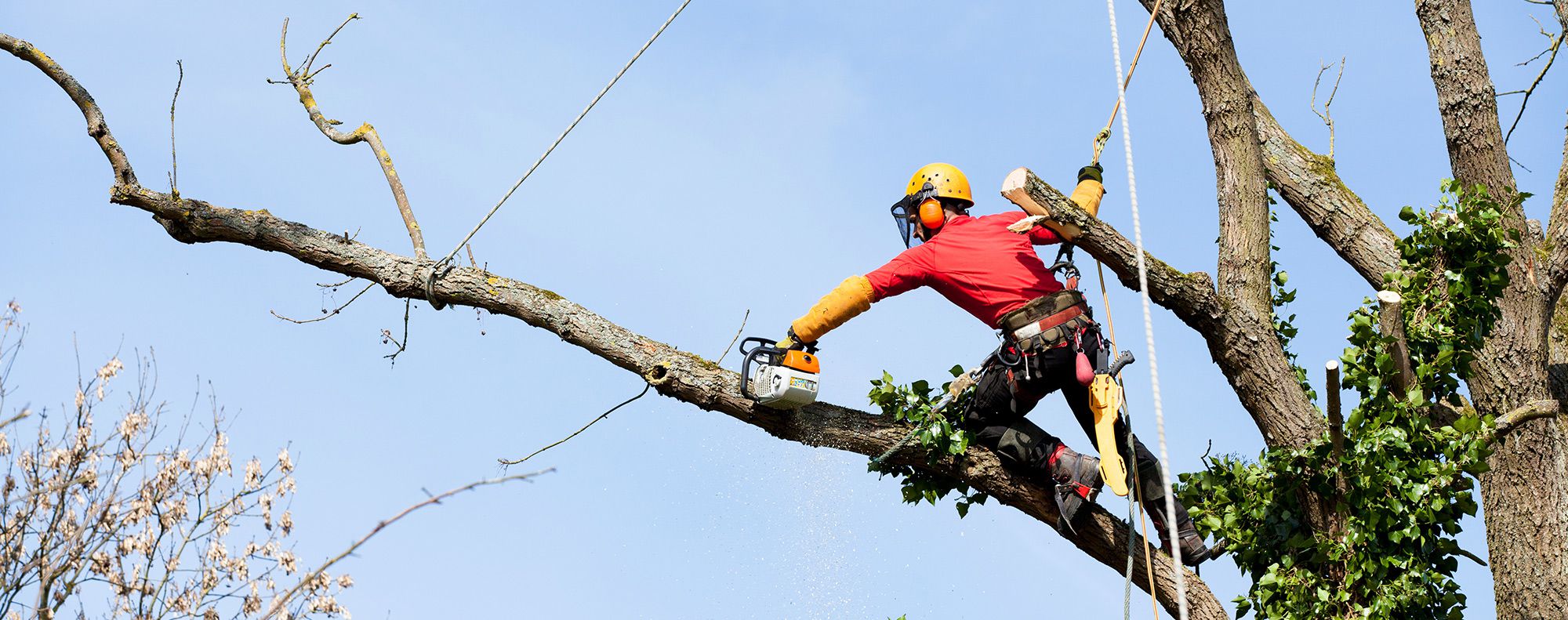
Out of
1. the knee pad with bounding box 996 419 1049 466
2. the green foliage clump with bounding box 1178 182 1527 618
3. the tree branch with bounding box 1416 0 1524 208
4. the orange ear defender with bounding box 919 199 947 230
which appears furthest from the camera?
the tree branch with bounding box 1416 0 1524 208

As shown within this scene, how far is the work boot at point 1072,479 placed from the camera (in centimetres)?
566

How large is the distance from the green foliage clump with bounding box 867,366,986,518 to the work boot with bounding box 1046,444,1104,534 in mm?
357

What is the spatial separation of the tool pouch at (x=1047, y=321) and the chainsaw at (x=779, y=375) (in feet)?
2.66

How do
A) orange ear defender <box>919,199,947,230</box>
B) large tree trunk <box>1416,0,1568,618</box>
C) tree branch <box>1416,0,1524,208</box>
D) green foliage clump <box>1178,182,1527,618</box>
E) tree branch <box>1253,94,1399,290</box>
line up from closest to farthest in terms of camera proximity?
1. green foliage clump <box>1178,182,1527,618</box>
2. large tree trunk <box>1416,0,1568,618</box>
3. orange ear defender <box>919,199,947,230</box>
4. tree branch <box>1416,0,1524,208</box>
5. tree branch <box>1253,94,1399,290</box>

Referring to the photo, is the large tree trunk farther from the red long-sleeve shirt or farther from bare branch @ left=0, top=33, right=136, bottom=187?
bare branch @ left=0, top=33, right=136, bottom=187

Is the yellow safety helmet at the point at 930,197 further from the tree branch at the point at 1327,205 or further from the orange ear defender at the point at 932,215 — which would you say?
the tree branch at the point at 1327,205

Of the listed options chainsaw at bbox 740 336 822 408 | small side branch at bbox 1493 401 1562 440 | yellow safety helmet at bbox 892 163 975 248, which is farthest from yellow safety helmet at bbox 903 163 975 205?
small side branch at bbox 1493 401 1562 440

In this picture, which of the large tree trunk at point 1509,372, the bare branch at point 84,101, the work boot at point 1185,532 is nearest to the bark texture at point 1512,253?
the large tree trunk at point 1509,372

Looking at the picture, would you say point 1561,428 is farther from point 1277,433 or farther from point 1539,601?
point 1277,433

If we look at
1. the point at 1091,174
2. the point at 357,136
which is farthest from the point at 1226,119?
the point at 357,136

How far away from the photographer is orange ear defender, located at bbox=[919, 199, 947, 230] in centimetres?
610

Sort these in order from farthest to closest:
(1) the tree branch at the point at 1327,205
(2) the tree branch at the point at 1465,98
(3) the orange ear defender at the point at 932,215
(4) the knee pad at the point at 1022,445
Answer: (1) the tree branch at the point at 1327,205 → (2) the tree branch at the point at 1465,98 → (3) the orange ear defender at the point at 932,215 → (4) the knee pad at the point at 1022,445

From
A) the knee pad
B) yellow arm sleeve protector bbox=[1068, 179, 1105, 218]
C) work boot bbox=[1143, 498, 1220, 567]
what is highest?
yellow arm sleeve protector bbox=[1068, 179, 1105, 218]

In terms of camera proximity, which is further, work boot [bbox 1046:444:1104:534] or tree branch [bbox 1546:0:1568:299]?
tree branch [bbox 1546:0:1568:299]
